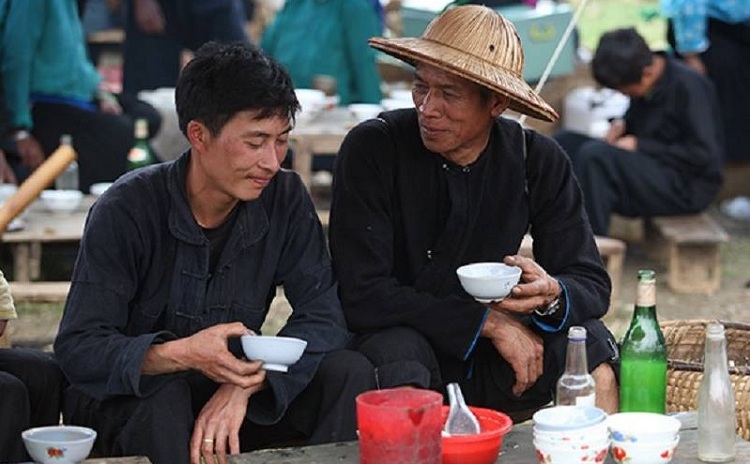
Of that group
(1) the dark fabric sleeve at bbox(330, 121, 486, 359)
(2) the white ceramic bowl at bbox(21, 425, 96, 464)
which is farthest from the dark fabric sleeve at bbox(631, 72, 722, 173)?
(2) the white ceramic bowl at bbox(21, 425, 96, 464)

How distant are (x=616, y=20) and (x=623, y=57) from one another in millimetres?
8881

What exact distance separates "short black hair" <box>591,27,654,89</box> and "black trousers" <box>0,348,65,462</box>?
4698mm

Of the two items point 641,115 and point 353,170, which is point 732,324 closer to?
point 353,170

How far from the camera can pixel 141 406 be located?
3629mm

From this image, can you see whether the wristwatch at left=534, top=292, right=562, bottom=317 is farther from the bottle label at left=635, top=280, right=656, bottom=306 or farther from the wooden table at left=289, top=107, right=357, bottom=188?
the wooden table at left=289, top=107, right=357, bottom=188

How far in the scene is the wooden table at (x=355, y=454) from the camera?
332 cm

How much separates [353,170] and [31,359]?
3.43ft


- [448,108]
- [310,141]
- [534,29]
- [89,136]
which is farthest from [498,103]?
[534,29]

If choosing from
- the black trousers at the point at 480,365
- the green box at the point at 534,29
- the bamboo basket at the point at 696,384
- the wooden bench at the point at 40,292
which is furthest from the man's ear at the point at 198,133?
the green box at the point at 534,29

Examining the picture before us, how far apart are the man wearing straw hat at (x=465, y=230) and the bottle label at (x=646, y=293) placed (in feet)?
1.42

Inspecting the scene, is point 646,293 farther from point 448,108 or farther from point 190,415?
point 190,415

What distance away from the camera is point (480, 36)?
4113 mm

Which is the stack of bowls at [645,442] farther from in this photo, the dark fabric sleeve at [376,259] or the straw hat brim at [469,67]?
the straw hat brim at [469,67]

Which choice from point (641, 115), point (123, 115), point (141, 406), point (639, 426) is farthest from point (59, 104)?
point (639, 426)
